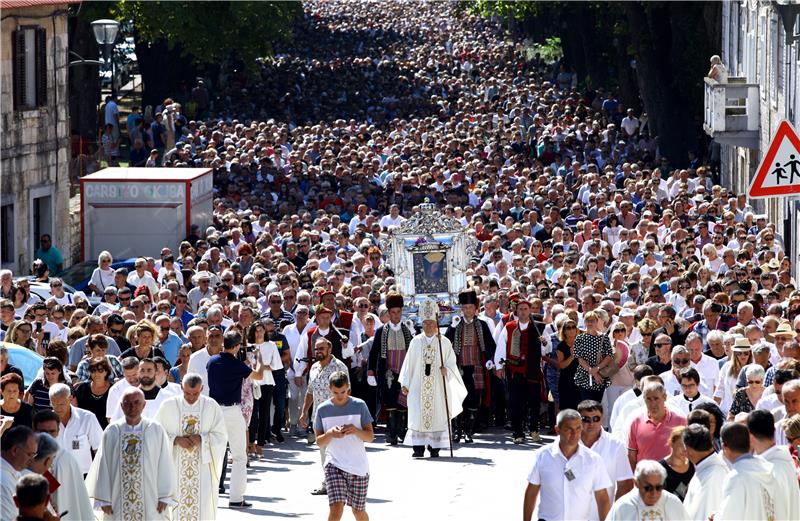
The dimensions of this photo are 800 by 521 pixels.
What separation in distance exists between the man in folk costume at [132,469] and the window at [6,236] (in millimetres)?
19759

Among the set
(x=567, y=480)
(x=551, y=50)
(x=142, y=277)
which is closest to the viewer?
(x=567, y=480)

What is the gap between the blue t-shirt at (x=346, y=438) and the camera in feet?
46.1

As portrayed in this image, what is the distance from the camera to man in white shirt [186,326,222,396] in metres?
16.4

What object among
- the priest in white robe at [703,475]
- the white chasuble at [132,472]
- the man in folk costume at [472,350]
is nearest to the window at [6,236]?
the man in folk costume at [472,350]

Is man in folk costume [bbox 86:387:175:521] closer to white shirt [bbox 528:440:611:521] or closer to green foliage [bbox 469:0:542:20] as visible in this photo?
white shirt [bbox 528:440:611:521]

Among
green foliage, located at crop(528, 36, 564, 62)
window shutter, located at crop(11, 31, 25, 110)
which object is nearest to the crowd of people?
window shutter, located at crop(11, 31, 25, 110)

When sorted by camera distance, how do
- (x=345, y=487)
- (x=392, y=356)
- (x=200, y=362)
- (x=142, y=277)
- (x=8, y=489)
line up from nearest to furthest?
1. (x=8, y=489)
2. (x=345, y=487)
3. (x=200, y=362)
4. (x=392, y=356)
5. (x=142, y=277)

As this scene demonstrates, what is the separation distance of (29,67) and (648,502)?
2465 centimetres

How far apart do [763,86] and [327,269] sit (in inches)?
581

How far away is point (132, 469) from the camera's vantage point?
12.7m

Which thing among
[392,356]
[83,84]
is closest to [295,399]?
[392,356]

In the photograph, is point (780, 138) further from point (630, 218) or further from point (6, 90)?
point (6, 90)

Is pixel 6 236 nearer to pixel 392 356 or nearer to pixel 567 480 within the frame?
pixel 392 356

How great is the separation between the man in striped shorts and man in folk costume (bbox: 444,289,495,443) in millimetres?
5456
